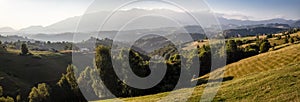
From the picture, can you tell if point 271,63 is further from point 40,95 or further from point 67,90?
point 40,95

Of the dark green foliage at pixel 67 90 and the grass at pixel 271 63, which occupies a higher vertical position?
the grass at pixel 271 63

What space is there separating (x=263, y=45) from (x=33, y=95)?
3954 inches

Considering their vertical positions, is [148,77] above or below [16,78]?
above

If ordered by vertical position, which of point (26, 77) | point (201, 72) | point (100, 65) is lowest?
point (26, 77)

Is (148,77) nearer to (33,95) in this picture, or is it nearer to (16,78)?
(33,95)

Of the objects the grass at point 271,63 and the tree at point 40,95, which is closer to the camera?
the grass at point 271,63

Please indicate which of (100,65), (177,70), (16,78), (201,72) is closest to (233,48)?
(201,72)

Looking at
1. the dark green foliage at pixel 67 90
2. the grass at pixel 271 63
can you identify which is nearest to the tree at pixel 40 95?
the dark green foliage at pixel 67 90

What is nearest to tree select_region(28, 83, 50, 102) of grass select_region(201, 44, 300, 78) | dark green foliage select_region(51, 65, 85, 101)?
dark green foliage select_region(51, 65, 85, 101)

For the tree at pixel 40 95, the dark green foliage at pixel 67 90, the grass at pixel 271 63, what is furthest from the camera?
the tree at pixel 40 95

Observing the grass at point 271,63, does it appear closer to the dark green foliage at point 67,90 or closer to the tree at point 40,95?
the dark green foliage at point 67,90

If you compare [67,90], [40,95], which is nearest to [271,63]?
[67,90]

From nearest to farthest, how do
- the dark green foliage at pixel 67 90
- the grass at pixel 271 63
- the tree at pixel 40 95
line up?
the grass at pixel 271 63 < the dark green foliage at pixel 67 90 < the tree at pixel 40 95

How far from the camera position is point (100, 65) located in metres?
75.8
